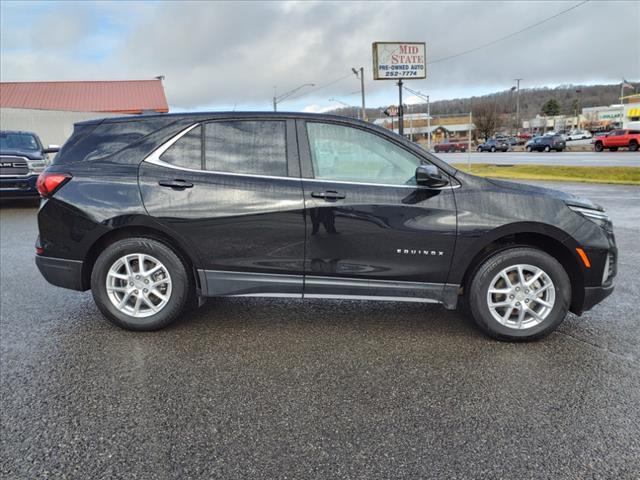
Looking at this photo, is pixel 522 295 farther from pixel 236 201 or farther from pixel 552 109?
pixel 552 109

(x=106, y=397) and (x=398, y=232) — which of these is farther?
(x=398, y=232)

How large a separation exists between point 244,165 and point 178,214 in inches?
25.5

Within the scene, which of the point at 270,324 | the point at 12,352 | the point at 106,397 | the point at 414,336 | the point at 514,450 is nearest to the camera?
the point at 514,450

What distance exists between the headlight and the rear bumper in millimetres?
3972

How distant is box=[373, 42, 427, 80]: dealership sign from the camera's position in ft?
91.7

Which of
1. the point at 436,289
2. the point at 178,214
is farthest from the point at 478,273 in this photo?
the point at 178,214

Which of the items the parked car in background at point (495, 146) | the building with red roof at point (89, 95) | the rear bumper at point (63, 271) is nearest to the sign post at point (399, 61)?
the rear bumper at point (63, 271)

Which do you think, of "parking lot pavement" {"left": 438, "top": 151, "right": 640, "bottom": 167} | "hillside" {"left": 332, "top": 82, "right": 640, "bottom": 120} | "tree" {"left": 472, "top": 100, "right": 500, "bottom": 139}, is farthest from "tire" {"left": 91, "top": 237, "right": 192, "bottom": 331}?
"hillside" {"left": 332, "top": 82, "right": 640, "bottom": 120}

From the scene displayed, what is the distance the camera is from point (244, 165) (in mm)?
4086

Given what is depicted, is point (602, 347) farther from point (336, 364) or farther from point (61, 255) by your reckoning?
point (61, 255)

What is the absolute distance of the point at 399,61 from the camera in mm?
28375

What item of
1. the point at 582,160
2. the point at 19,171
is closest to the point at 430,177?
the point at 19,171

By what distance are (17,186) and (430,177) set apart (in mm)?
11815

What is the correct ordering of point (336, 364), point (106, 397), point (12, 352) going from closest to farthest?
point (106, 397) < point (336, 364) < point (12, 352)
